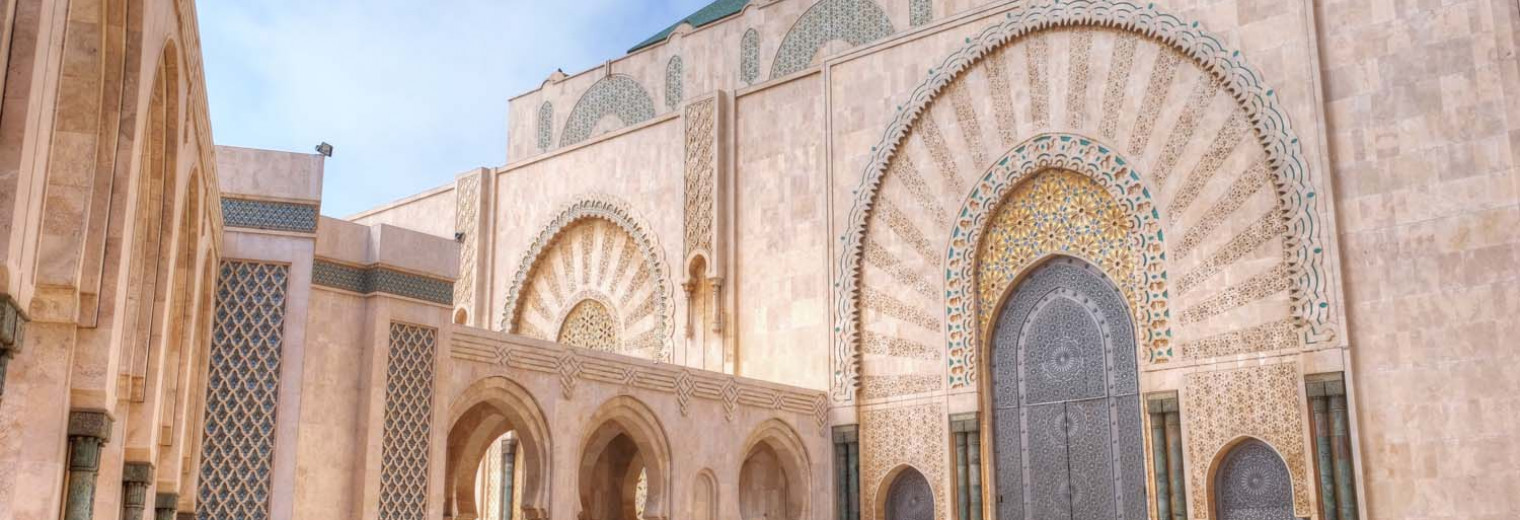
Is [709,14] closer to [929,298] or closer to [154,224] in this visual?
[929,298]

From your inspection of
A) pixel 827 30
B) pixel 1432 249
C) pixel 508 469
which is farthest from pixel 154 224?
pixel 827 30

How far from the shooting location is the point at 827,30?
410 inches

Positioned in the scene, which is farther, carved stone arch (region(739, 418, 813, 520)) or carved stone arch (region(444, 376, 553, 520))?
carved stone arch (region(739, 418, 813, 520))

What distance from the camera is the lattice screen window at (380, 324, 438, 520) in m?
6.59

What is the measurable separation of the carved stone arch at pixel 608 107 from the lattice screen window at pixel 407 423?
502cm

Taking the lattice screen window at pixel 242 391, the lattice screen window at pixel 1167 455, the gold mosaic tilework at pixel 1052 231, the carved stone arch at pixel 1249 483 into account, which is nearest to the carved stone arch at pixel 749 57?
the gold mosaic tilework at pixel 1052 231

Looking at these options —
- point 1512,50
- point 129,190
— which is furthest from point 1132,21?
point 129,190

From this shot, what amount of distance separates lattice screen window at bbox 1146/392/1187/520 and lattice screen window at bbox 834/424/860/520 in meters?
2.10

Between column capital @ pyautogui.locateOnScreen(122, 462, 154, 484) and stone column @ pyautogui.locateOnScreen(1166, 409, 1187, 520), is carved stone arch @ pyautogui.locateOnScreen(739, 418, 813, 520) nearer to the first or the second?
stone column @ pyautogui.locateOnScreen(1166, 409, 1187, 520)

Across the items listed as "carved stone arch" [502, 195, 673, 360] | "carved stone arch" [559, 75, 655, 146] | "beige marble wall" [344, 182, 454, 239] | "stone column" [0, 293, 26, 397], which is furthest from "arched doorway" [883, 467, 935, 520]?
"stone column" [0, 293, 26, 397]

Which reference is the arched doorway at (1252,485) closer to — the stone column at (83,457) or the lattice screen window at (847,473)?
the lattice screen window at (847,473)

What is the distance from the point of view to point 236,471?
235 inches

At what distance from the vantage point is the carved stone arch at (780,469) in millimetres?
9070

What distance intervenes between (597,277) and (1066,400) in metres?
4.48
